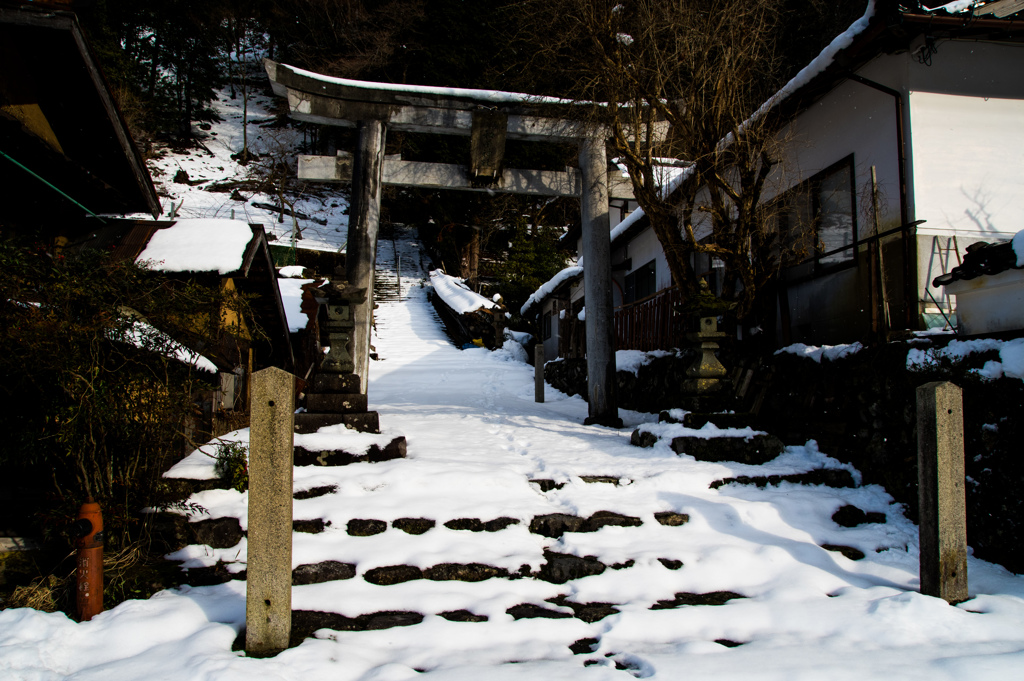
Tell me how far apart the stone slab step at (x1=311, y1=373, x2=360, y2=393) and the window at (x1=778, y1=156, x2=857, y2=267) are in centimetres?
503

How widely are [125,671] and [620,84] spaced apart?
649cm

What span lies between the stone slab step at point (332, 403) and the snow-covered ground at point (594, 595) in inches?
19.3

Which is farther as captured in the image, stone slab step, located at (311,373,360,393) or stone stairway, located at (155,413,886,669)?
stone slab step, located at (311,373,360,393)

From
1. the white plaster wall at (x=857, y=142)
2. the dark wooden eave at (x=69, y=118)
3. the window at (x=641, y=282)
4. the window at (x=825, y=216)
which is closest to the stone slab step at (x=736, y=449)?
the window at (x=825, y=216)

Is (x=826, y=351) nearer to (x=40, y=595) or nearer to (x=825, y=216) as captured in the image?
(x=825, y=216)

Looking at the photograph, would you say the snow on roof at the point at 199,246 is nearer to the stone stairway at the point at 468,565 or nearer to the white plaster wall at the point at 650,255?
the stone stairway at the point at 468,565

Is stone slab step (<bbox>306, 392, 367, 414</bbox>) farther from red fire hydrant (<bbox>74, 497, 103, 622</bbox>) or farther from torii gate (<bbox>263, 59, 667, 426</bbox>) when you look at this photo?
red fire hydrant (<bbox>74, 497, 103, 622</bbox>)

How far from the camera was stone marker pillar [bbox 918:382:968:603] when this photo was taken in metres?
3.13

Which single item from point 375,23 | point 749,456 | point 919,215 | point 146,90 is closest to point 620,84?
→ point 919,215

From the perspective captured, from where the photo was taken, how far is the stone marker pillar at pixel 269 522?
2650 millimetres

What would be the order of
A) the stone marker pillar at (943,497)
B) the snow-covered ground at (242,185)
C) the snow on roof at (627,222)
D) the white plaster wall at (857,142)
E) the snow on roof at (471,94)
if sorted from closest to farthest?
the stone marker pillar at (943,497) → the white plaster wall at (857,142) → the snow on roof at (471,94) → the snow on roof at (627,222) → the snow-covered ground at (242,185)

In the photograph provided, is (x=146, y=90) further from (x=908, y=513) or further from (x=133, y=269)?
(x=908, y=513)

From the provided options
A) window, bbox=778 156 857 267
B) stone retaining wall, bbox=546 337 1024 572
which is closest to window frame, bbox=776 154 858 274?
window, bbox=778 156 857 267

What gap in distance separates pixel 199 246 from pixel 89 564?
17.8 ft
